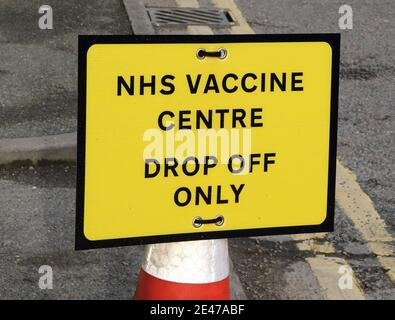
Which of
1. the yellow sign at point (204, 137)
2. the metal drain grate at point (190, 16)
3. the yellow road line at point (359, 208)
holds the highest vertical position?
the yellow sign at point (204, 137)

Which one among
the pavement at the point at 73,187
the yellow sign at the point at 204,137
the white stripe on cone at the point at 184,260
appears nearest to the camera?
the yellow sign at the point at 204,137

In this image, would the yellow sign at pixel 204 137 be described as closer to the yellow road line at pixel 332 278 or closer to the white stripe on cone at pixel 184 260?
the white stripe on cone at pixel 184 260

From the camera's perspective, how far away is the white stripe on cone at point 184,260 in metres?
4.30

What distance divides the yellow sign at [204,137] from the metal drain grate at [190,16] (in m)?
6.11

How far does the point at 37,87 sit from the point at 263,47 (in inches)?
174

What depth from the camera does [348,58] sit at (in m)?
9.66

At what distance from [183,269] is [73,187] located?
2.67 m

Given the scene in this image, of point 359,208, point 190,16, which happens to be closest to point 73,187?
point 359,208

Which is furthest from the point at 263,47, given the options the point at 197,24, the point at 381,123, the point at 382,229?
the point at 197,24

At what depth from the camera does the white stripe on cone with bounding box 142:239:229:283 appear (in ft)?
14.1

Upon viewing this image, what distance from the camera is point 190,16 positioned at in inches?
423

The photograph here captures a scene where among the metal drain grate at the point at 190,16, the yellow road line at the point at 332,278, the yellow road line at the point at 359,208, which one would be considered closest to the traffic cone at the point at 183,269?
the yellow road line at the point at 332,278

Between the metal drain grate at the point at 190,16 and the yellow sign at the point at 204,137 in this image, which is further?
the metal drain grate at the point at 190,16

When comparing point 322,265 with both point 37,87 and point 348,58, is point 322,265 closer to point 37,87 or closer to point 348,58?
point 37,87
